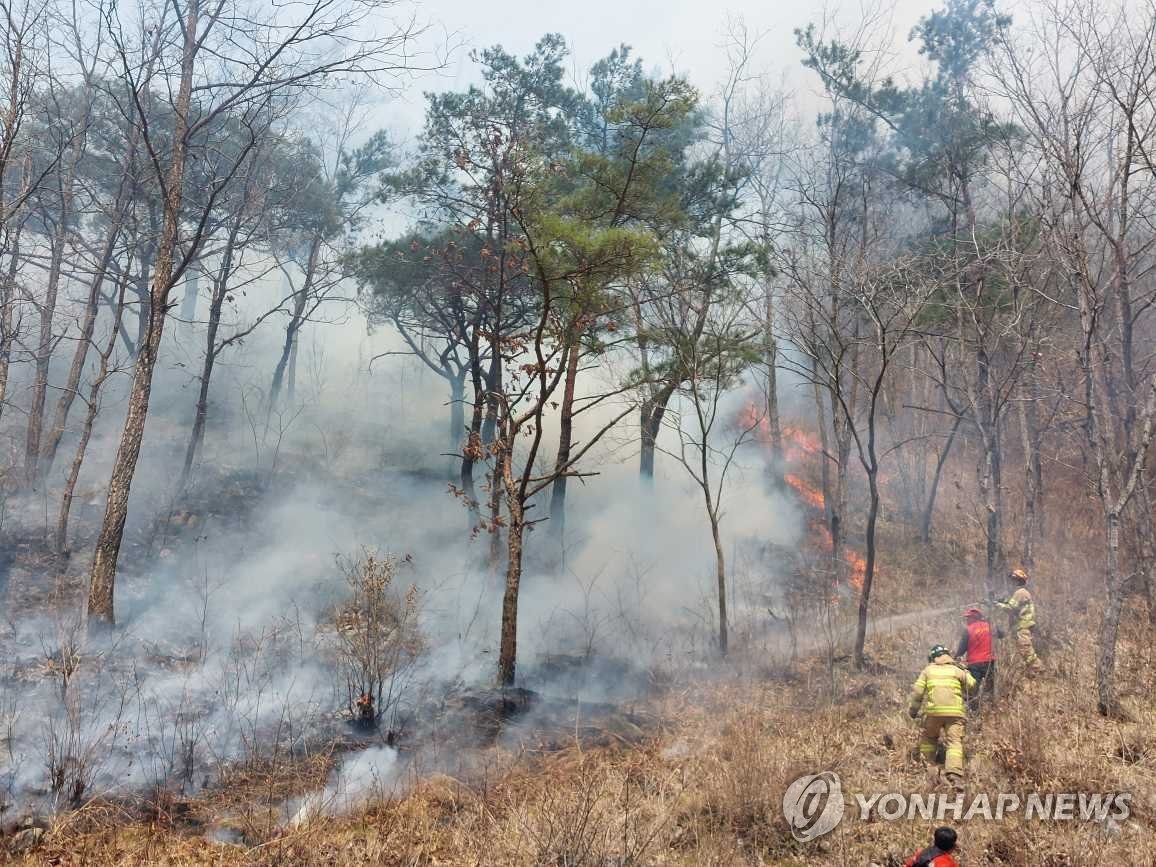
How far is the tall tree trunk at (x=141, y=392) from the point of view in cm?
962

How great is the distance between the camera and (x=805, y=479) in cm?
2298

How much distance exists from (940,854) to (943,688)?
3.08 meters

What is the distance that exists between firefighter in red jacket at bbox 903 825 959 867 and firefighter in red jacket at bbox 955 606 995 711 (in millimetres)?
4727

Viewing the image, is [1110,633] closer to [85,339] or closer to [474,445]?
[474,445]

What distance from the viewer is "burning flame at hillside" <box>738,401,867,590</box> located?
17867 mm

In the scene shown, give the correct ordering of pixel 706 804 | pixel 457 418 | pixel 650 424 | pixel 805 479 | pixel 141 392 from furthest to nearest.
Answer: pixel 457 418 < pixel 805 479 < pixel 650 424 < pixel 141 392 < pixel 706 804

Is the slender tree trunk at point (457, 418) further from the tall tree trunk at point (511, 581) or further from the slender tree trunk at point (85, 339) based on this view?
the tall tree trunk at point (511, 581)

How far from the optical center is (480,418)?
1358 centimetres

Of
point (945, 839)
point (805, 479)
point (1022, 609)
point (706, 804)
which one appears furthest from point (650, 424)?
point (945, 839)

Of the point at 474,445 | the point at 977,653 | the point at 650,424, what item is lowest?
the point at 977,653

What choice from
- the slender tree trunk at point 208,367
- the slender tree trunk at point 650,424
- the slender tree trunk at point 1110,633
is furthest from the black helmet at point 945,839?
the slender tree trunk at point 208,367

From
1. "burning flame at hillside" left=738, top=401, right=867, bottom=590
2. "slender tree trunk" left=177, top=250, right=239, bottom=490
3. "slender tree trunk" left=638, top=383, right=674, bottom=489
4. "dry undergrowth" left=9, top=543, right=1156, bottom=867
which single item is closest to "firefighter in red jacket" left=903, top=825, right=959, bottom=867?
"dry undergrowth" left=9, top=543, right=1156, bottom=867

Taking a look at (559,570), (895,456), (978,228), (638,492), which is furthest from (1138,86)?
(895,456)

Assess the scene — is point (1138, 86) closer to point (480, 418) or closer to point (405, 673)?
point (480, 418)
